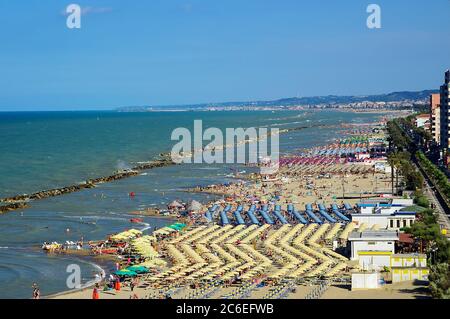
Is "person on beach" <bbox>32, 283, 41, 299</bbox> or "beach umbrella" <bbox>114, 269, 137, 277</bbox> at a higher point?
"beach umbrella" <bbox>114, 269, 137, 277</bbox>

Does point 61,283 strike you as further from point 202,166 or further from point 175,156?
point 175,156

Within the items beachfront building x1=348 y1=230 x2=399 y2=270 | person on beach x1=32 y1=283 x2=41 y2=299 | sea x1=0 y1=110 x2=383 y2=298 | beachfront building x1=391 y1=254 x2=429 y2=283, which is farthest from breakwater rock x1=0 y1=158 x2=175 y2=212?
beachfront building x1=391 y1=254 x2=429 y2=283

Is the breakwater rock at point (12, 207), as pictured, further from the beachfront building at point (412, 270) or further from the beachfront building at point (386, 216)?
the beachfront building at point (412, 270)

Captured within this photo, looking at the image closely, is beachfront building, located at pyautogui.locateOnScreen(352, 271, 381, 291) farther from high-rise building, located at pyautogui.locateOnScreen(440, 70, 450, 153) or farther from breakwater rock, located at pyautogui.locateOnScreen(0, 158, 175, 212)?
high-rise building, located at pyautogui.locateOnScreen(440, 70, 450, 153)

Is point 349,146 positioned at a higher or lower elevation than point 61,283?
higher

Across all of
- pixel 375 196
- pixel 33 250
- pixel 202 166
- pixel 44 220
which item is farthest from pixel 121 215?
pixel 202 166

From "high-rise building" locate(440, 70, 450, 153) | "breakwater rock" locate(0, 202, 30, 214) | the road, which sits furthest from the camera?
"high-rise building" locate(440, 70, 450, 153)

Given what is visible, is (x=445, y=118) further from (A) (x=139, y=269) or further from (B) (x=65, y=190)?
(A) (x=139, y=269)

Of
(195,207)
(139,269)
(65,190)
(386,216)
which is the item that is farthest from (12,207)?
(386,216)

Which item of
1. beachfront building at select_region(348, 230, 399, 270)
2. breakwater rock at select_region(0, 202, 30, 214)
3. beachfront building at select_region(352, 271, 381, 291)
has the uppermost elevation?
breakwater rock at select_region(0, 202, 30, 214)
